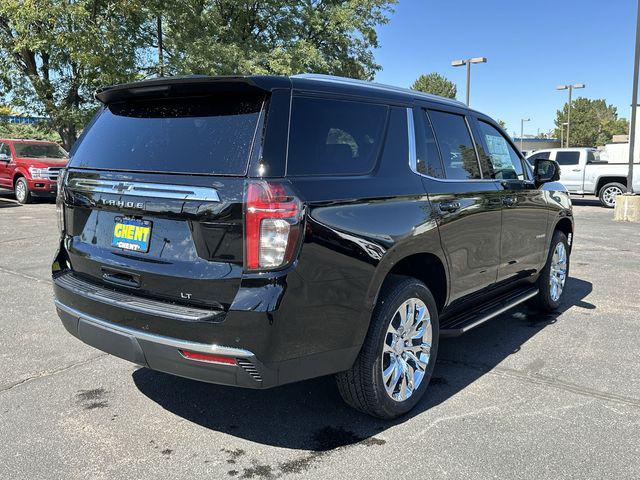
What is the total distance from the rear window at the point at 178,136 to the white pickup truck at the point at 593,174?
1580 centimetres

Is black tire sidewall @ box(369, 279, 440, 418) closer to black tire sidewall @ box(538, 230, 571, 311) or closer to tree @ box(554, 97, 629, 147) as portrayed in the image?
black tire sidewall @ box(538, 230, 571, 311)

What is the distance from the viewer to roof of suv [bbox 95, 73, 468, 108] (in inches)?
106

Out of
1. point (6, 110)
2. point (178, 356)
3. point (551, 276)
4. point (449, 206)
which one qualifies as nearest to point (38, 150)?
point (6, 110)

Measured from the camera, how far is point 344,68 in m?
25.2

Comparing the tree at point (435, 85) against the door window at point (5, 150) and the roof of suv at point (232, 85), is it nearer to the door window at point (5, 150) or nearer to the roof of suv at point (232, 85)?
the door window at point (5, 150)

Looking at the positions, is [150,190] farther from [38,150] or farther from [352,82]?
[38,150]

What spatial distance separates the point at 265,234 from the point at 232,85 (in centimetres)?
78

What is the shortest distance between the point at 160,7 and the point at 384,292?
17.7 meters

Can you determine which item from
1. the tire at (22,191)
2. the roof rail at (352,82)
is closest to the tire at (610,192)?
the roof rail at (352,82)

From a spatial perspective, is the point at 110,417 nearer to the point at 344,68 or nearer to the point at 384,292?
the point at 384,292

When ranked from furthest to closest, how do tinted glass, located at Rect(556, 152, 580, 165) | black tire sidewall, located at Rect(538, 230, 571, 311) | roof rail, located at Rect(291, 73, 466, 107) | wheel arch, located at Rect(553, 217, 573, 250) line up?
tinted glass, located at Rect(556, 152, 580, 165) < wheel arch, located at Rect(553, 217, 573, 250) < black tire sidewall, located at Rect(538, 230, 571, 311) < roof rail, located at Rect(291, 73, 466, 107)

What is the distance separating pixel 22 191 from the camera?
1595 centimetres

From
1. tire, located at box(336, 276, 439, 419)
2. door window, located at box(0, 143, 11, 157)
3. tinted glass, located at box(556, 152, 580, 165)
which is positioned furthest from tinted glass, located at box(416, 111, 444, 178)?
tinted glass, located at box(556, 152, 580, 165)

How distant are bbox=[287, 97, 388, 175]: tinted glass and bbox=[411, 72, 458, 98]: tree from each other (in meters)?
65.8
